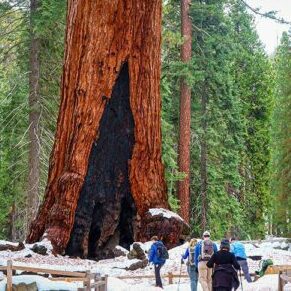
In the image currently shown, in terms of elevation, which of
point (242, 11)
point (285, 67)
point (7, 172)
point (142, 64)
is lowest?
point (7, 172)

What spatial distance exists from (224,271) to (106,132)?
807 centimetres

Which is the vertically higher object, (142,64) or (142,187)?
(142,64)

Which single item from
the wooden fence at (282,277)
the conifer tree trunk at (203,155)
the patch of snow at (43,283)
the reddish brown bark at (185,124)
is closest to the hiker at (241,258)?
the wooden fence at (282,277)

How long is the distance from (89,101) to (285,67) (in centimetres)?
2612

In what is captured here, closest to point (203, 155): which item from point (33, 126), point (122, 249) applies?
point (33, 126)

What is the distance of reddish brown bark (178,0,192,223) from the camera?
1049 inches

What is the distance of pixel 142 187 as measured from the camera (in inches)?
672

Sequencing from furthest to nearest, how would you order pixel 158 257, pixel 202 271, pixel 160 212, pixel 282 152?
pixel 282 152
pixel 160 212
pixel 158 257
pixel 202 271

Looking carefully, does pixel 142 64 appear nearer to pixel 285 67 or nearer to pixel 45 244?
pixel 45 244

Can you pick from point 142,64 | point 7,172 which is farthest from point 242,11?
point 142,64

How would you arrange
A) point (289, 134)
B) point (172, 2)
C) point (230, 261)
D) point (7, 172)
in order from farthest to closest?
point (289, 134) < point (7, 172) < point (172, 2) < point (230, 261)

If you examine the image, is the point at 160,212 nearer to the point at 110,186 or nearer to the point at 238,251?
the point at 110,186

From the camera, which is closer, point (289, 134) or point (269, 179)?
point (289, 134)

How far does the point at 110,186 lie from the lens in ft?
56.0
